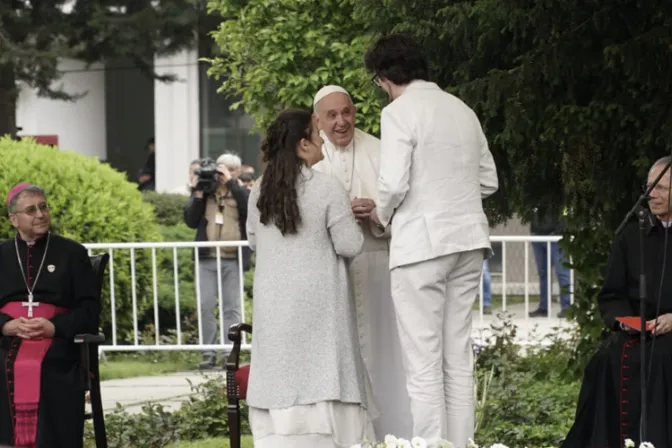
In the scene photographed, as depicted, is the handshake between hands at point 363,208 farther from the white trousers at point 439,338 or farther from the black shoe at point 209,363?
the black shoe at point 209,363

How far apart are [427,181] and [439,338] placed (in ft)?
2.40

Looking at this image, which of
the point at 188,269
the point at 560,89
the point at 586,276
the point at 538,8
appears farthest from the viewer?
the point at 188,269

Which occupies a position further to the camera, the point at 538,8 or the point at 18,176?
the point at 18,176

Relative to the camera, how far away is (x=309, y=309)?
6.71 metres

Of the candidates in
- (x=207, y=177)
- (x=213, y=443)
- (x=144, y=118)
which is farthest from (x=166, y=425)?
(x=144, y=118)

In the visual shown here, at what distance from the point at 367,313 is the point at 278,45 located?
535cm

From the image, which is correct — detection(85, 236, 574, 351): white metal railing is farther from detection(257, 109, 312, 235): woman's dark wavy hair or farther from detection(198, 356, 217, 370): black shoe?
detection(257, 109, 312, 235): woman's dark wavy hair

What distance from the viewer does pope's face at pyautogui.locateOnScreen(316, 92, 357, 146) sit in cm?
720

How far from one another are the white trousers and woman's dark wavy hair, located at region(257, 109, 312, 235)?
0.56 meters

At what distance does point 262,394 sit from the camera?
22.1 feet

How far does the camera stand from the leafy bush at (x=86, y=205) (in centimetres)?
1227

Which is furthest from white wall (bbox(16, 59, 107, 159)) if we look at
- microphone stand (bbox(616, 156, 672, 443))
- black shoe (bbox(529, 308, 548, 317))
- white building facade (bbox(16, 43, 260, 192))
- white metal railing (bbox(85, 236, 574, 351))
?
microphone stand (bbox(616, 156, 672, 443))

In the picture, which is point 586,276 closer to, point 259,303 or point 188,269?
point 259,303

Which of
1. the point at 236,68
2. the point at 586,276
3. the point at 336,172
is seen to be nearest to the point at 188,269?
the point at 236,68
